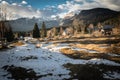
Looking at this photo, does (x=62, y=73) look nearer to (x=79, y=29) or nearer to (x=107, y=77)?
(x=107, y=77)

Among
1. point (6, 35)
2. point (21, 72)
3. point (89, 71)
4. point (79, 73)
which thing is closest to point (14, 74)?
point (21, 72)

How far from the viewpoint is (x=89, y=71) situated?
23.1m

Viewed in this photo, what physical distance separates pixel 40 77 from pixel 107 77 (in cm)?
826

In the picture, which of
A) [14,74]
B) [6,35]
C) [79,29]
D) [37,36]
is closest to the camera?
[14,74]

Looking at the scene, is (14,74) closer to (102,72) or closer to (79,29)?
(102,72)

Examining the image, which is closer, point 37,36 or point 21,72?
point 21,72

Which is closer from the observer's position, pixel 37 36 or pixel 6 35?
pixel 6 35

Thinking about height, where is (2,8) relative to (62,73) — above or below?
above

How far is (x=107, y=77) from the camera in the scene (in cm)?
2044

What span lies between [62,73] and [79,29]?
151 metres

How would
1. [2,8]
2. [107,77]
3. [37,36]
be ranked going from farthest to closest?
[37,36]
[2,8]
[107,77]

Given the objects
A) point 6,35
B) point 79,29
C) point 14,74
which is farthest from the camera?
point 79,29

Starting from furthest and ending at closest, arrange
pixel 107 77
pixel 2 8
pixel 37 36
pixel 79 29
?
pixel 79 29 → pixel 37 36 → pixel 2 8 → pixel 107 77

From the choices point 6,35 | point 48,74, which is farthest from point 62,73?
point 6,35
